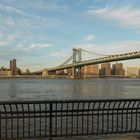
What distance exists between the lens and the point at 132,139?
9.87 m

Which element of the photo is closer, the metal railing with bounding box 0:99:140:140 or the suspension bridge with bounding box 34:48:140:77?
the metal railing with bounding box 0:99:140:140

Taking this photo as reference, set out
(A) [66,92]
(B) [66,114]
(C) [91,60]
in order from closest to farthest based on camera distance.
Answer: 1. (B) [66,114]
2. (A) [66,92]
3. (C) [91,60]

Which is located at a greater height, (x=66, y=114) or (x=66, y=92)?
(x=66, y=114)

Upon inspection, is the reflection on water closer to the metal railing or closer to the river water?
the river water

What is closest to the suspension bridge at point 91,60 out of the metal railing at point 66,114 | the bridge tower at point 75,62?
the bridge tower at point 75,62

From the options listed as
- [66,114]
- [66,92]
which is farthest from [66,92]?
[66,114]

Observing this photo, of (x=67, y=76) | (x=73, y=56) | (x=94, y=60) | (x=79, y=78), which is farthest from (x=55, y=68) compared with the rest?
(x=67, y=76)

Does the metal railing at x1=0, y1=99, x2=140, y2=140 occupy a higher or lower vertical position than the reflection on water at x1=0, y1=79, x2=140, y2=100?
higher

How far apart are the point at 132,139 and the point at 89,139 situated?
224cm

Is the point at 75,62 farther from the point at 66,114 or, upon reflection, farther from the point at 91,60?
the point at 66,114

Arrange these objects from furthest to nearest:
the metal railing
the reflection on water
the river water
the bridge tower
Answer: the bridge tower → the reflection on water → the river water → the metal railing

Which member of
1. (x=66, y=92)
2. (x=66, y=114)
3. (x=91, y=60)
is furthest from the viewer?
(x=91, y=60)

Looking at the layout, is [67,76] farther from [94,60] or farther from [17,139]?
[17,139]

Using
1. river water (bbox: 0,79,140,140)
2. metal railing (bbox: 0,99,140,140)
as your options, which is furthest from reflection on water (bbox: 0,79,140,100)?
metal railing (bbox: 0,99,140,140)
